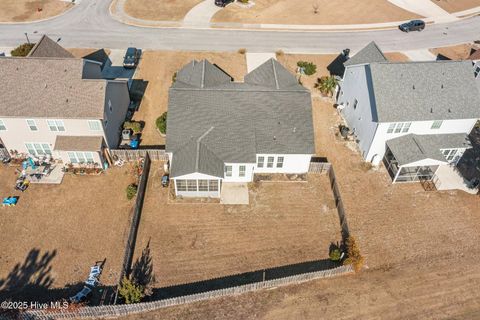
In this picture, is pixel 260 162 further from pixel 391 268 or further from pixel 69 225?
pixel 69 225

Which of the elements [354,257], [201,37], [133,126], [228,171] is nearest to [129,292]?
[228,171]

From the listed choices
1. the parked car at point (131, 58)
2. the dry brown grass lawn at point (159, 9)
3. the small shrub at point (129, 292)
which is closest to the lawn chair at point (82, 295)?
the small shrub at point (129, 292)

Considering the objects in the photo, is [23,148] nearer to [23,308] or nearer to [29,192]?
[29,192]

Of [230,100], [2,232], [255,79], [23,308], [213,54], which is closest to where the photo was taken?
[23,308]

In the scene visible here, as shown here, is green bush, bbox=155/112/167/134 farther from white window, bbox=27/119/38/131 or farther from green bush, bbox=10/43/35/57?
green bush, bbox=10/43/35/57

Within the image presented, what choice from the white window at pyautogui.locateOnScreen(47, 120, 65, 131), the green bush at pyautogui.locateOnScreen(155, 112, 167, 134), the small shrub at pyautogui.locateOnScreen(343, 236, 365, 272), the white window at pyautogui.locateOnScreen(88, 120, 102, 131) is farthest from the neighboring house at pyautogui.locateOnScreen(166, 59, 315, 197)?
the white window at pyautogui.locateOnScreen(47, 120, 65, 131)

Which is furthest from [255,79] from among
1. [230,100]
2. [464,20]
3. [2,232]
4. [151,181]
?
[464,20]
